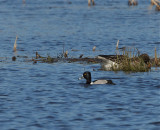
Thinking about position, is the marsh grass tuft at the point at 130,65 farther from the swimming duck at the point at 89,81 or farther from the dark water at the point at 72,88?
the swimming duck at the point at 89,81

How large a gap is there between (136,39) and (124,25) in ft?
32.5

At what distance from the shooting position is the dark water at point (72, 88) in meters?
14.0

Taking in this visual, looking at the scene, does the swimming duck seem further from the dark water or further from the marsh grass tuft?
the marsh grass tuft

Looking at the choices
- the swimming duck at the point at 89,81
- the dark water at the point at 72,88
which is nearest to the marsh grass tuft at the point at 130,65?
the dark water at the point at 72,88

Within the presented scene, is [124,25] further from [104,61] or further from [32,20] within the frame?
[104,61]

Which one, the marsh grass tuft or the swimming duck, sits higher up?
the marsh grass tuft

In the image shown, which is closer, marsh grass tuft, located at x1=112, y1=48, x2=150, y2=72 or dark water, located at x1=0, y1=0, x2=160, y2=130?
dark water, located at x1=0, y1=0, x2=160, y2=130

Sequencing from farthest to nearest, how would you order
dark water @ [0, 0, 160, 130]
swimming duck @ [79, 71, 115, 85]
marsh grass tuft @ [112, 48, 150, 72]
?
1. marsh grass tuft @ [112, 48, 150, 72]
2. swimming duck @ [79, 71, 115, 85]
3. dark water @ [0, 0, 160, 130]

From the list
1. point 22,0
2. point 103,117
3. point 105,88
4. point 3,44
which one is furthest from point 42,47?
point 22,0

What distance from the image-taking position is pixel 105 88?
18719 mm

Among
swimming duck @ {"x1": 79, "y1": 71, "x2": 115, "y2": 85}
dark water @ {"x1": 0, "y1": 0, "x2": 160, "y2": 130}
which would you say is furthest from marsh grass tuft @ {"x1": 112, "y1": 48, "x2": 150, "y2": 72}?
swimming duck @ {"x1": 79, "y1": 71, "x2": 115, "y2": 85}

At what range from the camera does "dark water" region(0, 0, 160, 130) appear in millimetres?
13984

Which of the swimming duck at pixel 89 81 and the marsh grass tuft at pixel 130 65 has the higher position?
the marsh grass tuft at pixel 130 65

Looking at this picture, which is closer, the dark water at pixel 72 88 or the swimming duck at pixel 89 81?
the dark water at pixel 72 88
